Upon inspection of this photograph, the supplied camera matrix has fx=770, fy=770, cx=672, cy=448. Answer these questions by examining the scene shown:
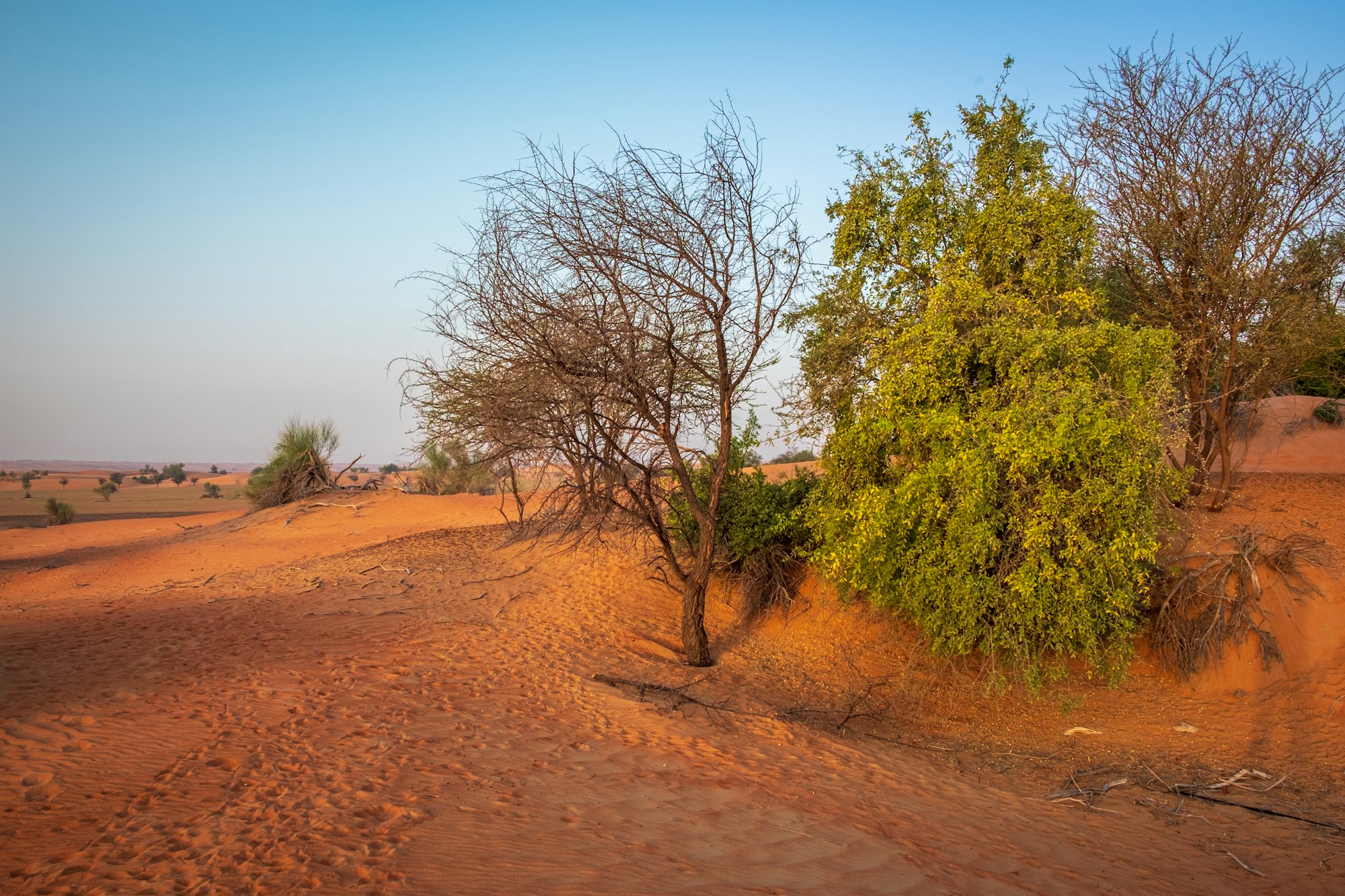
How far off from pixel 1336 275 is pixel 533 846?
1699 cm

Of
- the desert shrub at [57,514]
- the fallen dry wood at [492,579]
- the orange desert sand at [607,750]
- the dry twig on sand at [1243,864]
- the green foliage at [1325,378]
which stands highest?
the green foliage at [1325,378]

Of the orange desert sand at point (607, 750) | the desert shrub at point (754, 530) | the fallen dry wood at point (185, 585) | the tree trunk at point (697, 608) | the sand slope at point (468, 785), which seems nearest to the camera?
the sand slope at point (468, 785)

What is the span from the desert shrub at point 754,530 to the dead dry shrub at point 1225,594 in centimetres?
508

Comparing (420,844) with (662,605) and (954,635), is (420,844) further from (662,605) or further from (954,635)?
(662,605)

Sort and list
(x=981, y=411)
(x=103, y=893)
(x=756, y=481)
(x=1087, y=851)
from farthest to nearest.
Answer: (x=756, y=481)
(x=981, y=411)
(x=1087, y=851)
(x=103, y=893)

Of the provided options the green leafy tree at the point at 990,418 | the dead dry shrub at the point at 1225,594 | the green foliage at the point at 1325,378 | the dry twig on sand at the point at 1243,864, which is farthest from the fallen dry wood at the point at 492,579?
the green foliage at the point at 1325,378

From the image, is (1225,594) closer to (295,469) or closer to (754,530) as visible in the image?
(754,530)

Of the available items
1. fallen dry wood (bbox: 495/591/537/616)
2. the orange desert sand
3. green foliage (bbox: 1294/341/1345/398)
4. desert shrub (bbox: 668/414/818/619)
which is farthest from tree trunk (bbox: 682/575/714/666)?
Answer: green foliage (bbox: 1294/341/1345/398)

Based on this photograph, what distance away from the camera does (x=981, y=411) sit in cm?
908

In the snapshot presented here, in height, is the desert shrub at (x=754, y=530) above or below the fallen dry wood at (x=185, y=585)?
above

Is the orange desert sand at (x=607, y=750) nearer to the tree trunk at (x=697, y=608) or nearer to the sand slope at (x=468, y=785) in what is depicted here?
the sand slope at (x=468, y=785)

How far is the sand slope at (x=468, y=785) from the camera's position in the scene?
15.4 ft

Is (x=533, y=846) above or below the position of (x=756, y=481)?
below

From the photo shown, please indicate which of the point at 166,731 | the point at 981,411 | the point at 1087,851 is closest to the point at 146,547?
the point at 166,731
